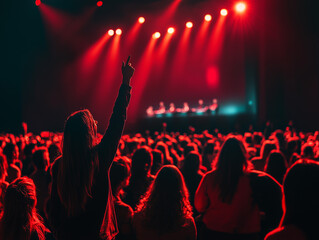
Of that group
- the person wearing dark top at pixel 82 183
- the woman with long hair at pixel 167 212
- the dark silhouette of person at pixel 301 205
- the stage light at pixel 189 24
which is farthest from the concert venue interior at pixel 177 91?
the dark silhouette of person at pixel 301 205

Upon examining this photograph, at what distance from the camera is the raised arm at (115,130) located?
5.40ft

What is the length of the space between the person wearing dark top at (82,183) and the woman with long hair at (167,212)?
1.60 feet

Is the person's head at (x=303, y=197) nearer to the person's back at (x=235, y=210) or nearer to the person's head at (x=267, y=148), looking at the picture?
the person's back at (x=235, y=210)

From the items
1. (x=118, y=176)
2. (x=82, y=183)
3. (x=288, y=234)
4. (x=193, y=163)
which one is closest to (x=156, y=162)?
(x=193, y=163)

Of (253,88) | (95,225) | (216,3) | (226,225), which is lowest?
(226,225)

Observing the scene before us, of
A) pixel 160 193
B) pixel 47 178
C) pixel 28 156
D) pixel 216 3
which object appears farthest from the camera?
pixel 216 3

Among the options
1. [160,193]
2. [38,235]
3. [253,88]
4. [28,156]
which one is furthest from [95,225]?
[253,88]

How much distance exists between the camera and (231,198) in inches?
97.5

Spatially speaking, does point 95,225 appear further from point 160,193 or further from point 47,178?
point 47,178

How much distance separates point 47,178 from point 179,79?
64.7 ft

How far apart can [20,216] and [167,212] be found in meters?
0.87

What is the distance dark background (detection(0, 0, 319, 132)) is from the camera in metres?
16.4

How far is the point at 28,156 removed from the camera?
5.53m

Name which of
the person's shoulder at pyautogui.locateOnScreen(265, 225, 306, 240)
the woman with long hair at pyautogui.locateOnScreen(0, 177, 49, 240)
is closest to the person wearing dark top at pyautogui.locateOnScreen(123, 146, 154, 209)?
the woman with long hair at pyautogui.locateOnScreen(0, 177, 49, 240)
